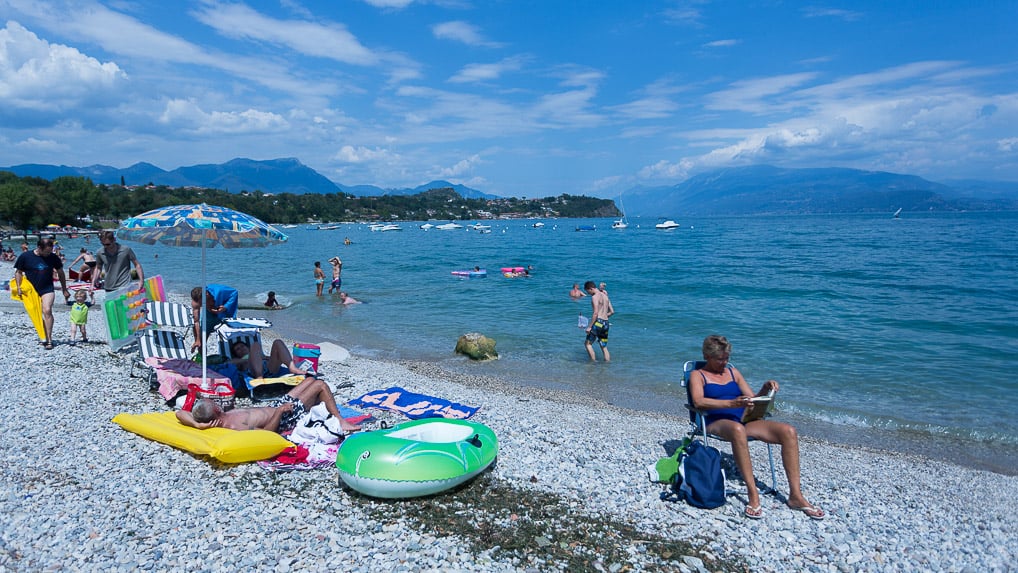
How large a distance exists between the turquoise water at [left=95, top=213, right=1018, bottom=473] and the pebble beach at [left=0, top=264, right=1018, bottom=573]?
95.0 inches

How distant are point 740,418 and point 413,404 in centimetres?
449

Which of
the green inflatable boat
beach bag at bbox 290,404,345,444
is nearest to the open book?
the green inflatable boat

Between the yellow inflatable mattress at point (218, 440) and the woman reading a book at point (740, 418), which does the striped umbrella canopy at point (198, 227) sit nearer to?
the yellow inflatable mattress at point (218, 440)

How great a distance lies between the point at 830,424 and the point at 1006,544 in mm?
4079

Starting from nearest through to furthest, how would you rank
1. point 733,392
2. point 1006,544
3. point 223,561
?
point 223,561 → point 1006,544 → point 733,392

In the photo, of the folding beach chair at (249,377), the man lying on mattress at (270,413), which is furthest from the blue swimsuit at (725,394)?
the folding beach chair at (249,377)

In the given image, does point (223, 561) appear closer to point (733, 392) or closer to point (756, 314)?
point (733, 392)

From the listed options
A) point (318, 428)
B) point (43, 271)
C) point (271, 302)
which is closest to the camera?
point (318, 428)

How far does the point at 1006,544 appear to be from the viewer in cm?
491

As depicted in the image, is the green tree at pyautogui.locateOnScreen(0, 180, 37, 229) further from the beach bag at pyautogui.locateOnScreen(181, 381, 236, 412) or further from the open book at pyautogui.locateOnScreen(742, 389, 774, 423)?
the open book at pyautogui.locateOnScreen(742, 389, 774, 423)

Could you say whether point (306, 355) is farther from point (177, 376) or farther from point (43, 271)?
point (43, 271)

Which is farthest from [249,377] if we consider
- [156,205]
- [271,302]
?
[156,205]

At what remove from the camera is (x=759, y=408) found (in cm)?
526

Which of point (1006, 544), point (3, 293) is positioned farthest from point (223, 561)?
point (3, 293)
